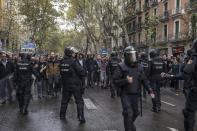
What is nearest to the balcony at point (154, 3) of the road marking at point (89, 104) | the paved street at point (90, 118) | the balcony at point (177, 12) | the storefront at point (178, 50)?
the balcony at point (177, 12)

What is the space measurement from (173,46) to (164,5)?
5.94 meters

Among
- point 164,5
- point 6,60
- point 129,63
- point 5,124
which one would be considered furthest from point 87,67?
point 164,5

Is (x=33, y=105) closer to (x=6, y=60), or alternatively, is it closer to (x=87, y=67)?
(x=6, y=60)

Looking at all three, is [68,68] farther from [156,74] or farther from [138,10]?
[138,10]

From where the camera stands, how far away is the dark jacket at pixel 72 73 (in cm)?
1083

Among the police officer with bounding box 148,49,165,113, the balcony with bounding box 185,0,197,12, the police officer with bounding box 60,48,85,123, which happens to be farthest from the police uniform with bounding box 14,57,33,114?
the balcony with bounding box 185,0,197,12

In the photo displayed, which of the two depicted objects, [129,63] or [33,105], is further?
[33,105]

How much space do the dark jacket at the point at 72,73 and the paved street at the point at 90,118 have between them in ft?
2.83

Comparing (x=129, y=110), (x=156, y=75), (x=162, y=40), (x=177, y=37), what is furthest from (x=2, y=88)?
(x=162, y=40)

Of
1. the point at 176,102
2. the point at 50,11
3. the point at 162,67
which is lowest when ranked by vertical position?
the point at 176,102

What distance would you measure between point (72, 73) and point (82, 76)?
0.26 metres

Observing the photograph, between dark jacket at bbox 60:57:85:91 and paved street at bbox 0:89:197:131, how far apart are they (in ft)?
2.83

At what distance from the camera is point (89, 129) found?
9.73 meters

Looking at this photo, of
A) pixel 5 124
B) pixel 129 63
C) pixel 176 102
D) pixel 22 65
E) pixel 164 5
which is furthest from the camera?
pixel 164 5
